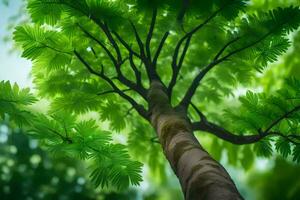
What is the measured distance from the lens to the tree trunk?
1.00m

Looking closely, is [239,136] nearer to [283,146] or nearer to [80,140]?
[283,146]

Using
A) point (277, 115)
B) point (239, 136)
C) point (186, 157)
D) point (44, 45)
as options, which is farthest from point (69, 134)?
point (277, 115)

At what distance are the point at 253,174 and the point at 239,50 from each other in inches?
102

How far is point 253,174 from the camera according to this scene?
4.07 meters

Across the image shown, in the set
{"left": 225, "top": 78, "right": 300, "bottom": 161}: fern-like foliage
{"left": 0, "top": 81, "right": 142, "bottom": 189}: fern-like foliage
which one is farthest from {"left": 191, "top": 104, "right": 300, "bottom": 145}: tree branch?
{"left": 0, "top": 81, "right": 142, "bottom": 189}: fern-like foliage

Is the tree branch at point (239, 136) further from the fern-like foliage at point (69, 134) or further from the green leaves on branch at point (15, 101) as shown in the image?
the green leaves on branch at point (15, 101)

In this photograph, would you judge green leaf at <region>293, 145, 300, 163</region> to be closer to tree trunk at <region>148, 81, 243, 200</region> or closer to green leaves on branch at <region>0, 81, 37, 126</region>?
tree trunk at <region>148, 81, 243, 200</region>

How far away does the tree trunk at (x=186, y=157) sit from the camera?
100 centimetres

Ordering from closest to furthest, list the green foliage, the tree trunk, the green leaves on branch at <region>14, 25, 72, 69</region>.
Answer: the tree trunk, the green foliage, the green leaves on branch at <region>14, 25, 72, 69</region>

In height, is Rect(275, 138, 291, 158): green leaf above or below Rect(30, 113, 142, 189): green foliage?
above

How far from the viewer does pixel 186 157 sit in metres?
1.23

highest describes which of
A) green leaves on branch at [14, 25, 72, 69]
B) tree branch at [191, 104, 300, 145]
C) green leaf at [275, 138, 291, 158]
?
green leaves on branch at [14, 25, 72, 69]

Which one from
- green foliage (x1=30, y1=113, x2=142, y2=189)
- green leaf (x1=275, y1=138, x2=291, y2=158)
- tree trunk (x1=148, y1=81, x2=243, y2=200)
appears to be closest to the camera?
tree trunk (x1=148, y1=81, x2=243, y2=200)

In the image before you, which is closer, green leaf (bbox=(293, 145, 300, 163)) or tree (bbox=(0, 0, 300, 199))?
tree (bbox=(0, 0, 300, 199))
